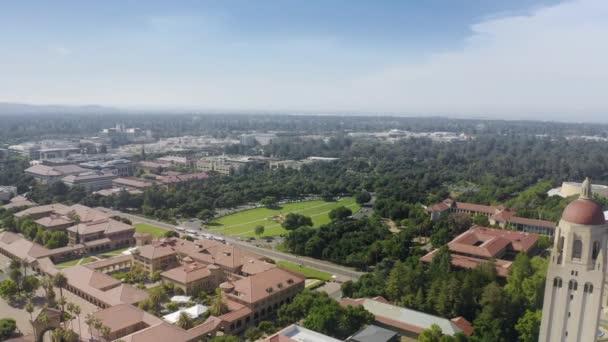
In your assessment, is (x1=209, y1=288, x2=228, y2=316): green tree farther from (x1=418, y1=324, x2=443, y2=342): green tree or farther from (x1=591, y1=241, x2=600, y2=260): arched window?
(x1=591, y1=241, x2=600, y2=260): arched window

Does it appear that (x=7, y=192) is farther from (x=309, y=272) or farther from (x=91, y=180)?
(x=309, y=272)

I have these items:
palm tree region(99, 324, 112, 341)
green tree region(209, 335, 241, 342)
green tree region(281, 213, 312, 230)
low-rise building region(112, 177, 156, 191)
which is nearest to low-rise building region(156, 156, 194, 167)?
low-rise building region(112, 177, 156, 191)

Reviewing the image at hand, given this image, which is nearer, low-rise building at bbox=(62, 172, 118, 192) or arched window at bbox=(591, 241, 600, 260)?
arched window at bbox=(591, 241, 600, 260)

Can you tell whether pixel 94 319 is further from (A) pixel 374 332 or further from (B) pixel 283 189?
(B) pixel 283 189

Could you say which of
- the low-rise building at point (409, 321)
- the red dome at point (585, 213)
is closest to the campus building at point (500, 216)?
the low-rise building at point (409, 321)

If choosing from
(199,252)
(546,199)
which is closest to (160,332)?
(199,252)

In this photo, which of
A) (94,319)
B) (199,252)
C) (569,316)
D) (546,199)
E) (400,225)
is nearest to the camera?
(569,316)
